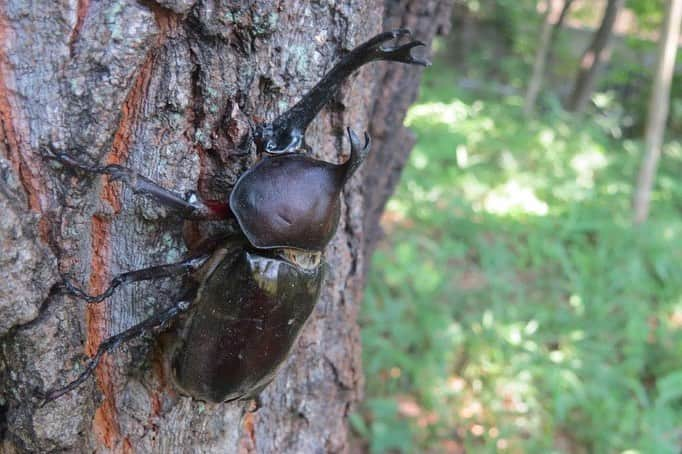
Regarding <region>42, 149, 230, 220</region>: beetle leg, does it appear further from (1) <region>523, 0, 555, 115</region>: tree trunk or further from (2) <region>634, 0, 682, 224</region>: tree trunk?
(1) <region>523, 0, 555, 115</region>: tree trunk

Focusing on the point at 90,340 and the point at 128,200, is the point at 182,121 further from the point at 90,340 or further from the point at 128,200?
the point at 90,340

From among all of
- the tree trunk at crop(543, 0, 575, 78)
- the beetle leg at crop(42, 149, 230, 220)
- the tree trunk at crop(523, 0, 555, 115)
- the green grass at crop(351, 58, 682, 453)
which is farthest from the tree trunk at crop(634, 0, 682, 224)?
the tree trunk at crop(543, 0, 575, 78)

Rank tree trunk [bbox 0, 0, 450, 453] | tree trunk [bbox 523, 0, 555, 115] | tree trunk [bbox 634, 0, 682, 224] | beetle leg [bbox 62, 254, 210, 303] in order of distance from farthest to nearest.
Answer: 1. tree trunk [bbox 523, 0, 555, 115]
2. tree trunk [bbox 634, 0, 682, 224]
3. beetle leg [bbox 62, 254, 210, 303]
4. tree trunk [bbox 0, 0, 450, 453]

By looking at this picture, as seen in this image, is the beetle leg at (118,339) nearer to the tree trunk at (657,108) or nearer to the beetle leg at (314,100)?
the beetle leg at (314,100)

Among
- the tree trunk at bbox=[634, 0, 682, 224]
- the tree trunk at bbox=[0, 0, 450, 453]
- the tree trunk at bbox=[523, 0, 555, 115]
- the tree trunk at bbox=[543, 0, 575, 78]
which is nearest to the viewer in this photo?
the tree trunk at bbox=[0, 0, 450, 453]

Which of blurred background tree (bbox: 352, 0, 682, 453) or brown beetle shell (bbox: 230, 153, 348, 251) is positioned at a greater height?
brown beetle shell (bbox: 230, 153, 348, 251)
